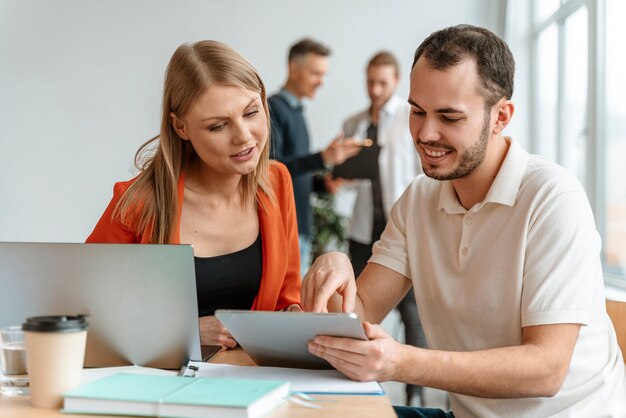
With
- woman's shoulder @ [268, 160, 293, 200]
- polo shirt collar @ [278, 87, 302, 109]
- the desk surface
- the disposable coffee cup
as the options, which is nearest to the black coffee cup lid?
the disposable coffee cup

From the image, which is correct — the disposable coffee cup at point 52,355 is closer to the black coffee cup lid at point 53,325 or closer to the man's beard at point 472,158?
the black coffee cup lid at point 53,325

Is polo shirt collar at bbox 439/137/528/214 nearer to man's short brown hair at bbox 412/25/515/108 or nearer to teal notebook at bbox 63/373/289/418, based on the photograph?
man's short brown hair at bbox 412/25/515/108

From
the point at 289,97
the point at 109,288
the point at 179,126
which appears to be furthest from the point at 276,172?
the point at 289,97

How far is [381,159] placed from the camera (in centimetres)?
404

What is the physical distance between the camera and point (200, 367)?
1.38m

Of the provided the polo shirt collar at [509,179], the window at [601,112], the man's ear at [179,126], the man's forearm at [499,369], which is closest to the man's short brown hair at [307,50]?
the window at [601,112]

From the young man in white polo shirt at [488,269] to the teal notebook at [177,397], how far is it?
26cm

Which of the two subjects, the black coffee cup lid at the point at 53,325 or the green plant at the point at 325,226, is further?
the green plant at the point at 325,226

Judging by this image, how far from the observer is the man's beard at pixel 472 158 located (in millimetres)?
1599

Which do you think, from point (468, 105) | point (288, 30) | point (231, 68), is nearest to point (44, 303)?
point (231, 68)

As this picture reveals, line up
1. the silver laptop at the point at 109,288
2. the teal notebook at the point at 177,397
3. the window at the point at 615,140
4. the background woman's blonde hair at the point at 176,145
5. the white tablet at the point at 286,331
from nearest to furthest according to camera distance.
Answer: the teal notebook at the point at 177,397, the white tablet at the point at 286,331, the silver laptop at the point at 109,288, the background woman's blonde hair at the point at 176,145, the window at the point at 615,140

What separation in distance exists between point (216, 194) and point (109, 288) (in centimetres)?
66

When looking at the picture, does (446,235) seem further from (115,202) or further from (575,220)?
(115,202)

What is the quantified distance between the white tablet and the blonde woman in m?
0.50
